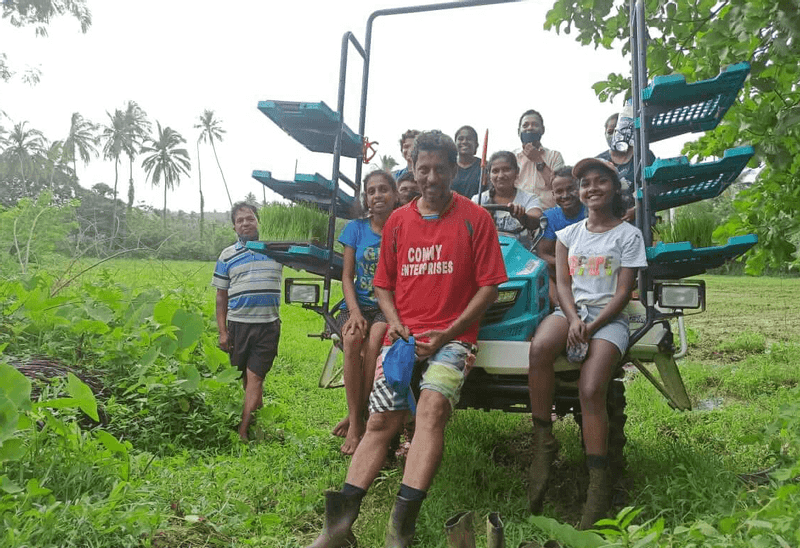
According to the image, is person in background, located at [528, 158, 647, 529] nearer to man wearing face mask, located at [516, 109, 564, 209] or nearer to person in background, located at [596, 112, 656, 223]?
person in background, located at [596, 112, 656, 223]

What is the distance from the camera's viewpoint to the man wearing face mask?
17.1 feet

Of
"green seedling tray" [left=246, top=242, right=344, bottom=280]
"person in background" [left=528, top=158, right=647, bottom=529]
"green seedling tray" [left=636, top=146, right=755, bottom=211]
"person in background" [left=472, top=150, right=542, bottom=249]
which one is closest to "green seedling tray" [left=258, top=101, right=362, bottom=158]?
"green seedling tray" [left=246, top=242, right=344, bottom=280]

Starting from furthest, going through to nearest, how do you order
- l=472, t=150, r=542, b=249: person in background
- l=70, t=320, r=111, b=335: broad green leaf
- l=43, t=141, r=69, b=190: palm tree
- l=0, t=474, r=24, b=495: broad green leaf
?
l=43, t=141, r=69, b=190: palm tree
l=472, t=150, r=542, b=249: person in background
l=70, t=320, r=111, b=335: broad green leaf
l=0, t=474, r=24, b=495: broad green leaf

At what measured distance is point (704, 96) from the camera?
11.0ft

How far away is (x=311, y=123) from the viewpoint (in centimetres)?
402

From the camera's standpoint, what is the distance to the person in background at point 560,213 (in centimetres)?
414

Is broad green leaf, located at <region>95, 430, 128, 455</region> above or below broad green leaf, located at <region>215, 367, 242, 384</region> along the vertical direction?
below

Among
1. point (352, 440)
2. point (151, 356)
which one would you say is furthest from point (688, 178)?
point (151, 356)

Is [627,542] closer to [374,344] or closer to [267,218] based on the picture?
[374,344]

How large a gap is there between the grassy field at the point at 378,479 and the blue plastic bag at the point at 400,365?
0.67 m

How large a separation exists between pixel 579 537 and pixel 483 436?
2.86m

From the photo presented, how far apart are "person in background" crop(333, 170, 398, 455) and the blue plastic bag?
0.59 m

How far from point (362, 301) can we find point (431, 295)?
0.81 m

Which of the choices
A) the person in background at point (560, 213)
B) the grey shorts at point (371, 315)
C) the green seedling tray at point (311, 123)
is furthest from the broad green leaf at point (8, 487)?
the person in background at point (560, 213)
